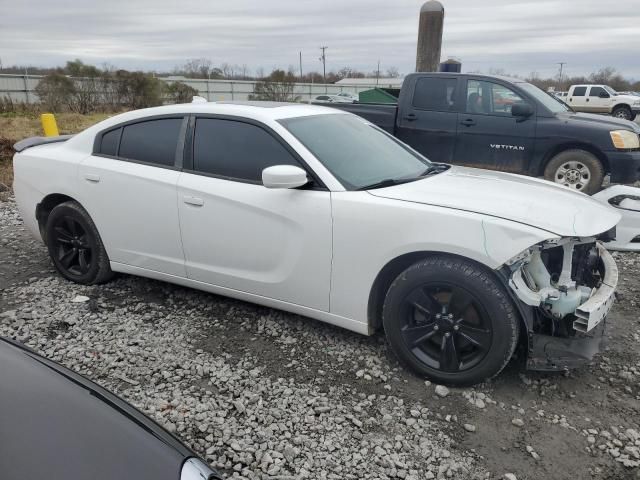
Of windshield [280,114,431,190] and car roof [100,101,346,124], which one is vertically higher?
car roof [100,101,346,124]

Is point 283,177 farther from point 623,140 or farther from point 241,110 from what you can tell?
point 623,140

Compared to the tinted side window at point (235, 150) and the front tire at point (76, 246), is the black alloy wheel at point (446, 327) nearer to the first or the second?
the tinted side window at point (235, 150)

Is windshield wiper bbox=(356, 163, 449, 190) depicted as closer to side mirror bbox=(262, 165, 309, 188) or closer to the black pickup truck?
side mirror bbox=(262, 165, 309, 188)

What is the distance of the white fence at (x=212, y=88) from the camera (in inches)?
976

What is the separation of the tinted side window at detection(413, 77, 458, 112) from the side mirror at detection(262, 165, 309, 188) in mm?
5176

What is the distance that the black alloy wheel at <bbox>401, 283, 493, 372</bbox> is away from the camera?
2814mm

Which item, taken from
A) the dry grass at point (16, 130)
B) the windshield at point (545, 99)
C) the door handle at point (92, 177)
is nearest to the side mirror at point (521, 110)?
the windshield at point (545, 99)

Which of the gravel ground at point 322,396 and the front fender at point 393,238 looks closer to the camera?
the gravel ground at point 322,396

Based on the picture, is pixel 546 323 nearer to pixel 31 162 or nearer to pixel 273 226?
pixel 273 226

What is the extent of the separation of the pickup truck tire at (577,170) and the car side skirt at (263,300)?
202 inches

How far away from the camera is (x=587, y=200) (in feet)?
10.7

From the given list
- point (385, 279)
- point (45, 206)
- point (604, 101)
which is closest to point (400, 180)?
point (385, 279)

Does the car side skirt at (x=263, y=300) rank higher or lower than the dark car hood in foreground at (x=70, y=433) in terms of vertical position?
lower

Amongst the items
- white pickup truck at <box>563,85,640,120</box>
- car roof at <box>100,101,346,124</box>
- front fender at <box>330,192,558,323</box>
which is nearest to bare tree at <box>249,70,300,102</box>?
white pickup truck at <box>563,85,640,120</box>
